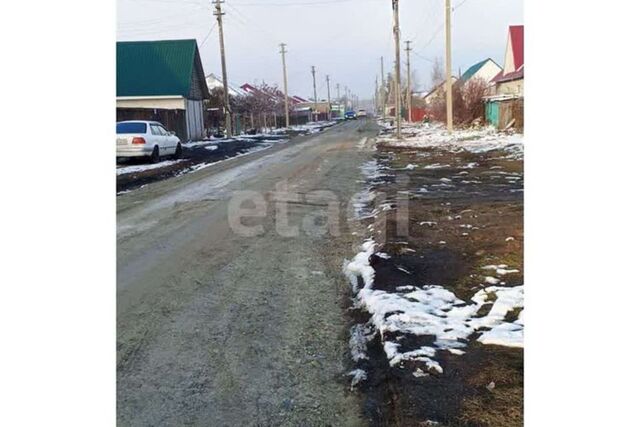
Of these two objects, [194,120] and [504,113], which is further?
[194,120]

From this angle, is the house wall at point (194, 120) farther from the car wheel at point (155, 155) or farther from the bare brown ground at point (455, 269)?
the bare brown ground at point (455, 269)

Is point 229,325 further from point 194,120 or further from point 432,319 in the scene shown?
point 194,120

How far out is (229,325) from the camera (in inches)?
145

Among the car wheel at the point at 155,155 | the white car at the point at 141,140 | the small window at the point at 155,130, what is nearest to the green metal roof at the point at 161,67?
the small window at the point at 155,130

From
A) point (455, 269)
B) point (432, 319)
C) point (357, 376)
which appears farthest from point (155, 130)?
point (357, 376)

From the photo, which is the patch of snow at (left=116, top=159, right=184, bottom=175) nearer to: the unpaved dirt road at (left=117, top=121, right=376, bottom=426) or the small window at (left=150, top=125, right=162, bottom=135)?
the small window at (left=150, top=125, right=162, bottom=135)

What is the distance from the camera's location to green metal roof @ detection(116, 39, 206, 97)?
31.5 m

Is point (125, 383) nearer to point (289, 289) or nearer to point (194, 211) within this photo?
point (289, 289)

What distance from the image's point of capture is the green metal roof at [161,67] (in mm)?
31453

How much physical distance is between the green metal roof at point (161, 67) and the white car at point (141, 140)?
14952 mm

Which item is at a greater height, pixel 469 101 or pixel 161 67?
pixel 161 67

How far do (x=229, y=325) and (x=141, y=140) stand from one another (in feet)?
44.5

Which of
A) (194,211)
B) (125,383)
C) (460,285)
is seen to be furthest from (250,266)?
(194,211)

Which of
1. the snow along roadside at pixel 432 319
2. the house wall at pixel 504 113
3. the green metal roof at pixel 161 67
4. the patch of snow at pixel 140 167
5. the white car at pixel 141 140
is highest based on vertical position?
the green metal roof at pixel 161 67
